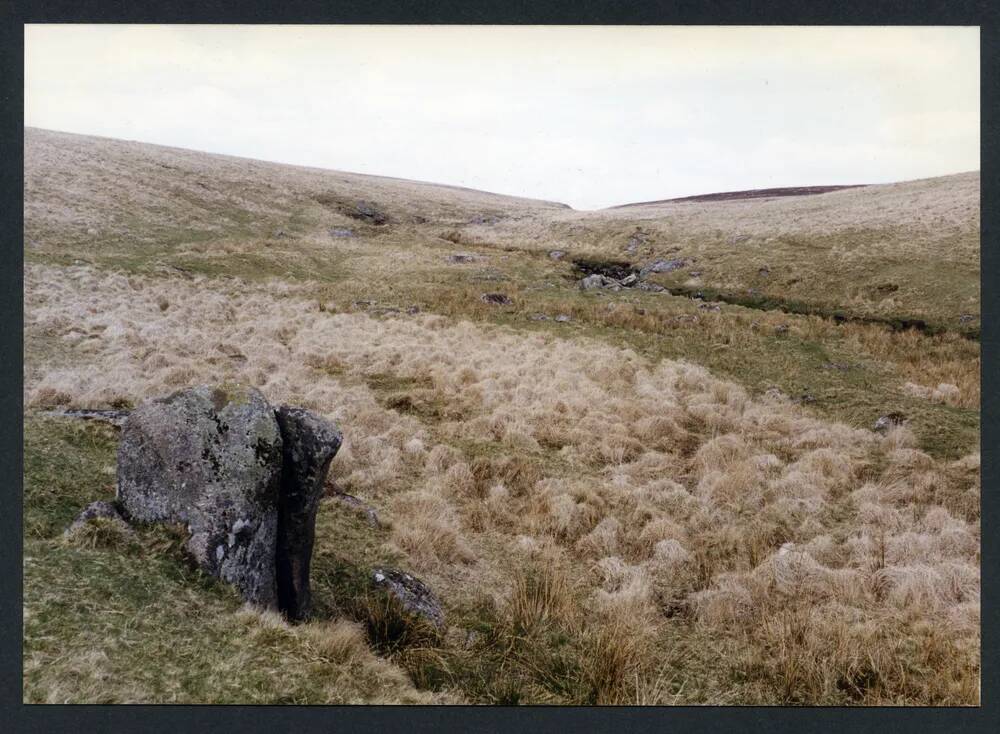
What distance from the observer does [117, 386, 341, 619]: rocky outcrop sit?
203 inches

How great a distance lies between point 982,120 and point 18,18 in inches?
544

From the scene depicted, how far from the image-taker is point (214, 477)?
5.16 meters

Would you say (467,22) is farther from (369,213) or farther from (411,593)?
(369,213)

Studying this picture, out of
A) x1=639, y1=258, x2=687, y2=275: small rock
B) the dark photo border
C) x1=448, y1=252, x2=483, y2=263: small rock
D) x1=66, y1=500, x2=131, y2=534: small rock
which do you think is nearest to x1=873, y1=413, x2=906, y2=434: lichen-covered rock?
the dark photo border

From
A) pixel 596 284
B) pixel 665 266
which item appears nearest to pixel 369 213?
pixel 665 266

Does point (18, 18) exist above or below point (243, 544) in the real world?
above

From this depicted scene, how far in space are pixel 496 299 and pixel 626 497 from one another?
45.3 feet

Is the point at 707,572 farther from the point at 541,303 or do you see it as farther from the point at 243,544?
the point at 541,303

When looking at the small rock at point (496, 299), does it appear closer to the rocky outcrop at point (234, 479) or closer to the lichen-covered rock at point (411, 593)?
the lichen-covered rock at point (411, 593)

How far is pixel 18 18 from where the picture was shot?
7.75 meters

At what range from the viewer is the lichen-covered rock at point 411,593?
19.4 ft

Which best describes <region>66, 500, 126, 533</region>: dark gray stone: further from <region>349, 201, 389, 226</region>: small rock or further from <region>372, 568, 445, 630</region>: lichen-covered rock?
<region>349, 201, 389, 226</region>: small rock

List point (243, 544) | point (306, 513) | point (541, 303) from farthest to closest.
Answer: point (541, 303) < point (306, 513) < point (243, 544)

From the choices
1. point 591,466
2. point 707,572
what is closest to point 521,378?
point 591,466
